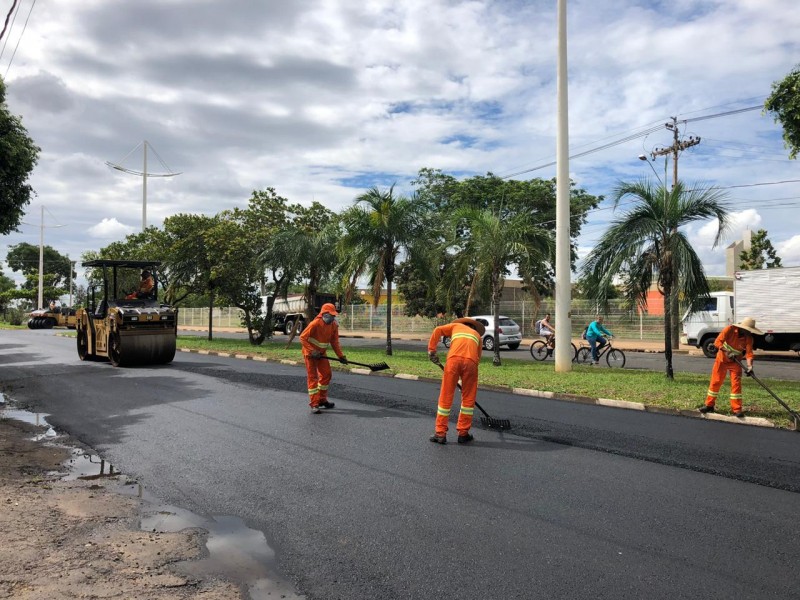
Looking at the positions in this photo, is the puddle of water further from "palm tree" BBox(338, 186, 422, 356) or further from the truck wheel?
the truck wheel

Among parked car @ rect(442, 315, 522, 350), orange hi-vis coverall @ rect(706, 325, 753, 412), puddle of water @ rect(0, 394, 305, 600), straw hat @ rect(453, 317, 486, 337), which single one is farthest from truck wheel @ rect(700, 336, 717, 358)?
puddle of water @ rect(0, 394, 305, 600)

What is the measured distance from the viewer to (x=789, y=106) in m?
11.3

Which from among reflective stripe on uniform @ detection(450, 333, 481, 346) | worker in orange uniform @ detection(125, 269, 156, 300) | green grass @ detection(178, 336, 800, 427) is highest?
worker in orange uniform @ detection(125, 269, 156, 300)

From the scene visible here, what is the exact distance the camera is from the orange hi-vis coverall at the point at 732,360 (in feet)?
29.8

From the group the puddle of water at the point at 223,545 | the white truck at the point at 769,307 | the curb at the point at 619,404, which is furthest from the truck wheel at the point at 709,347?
the puddle of water at the point at 223,545

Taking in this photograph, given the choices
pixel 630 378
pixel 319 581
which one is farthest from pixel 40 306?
pixel 319 581

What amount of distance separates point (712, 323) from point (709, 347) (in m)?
1.09

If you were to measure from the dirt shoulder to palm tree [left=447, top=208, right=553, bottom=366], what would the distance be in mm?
11736

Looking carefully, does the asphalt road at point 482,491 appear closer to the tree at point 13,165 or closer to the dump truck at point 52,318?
the tree at point 13,165

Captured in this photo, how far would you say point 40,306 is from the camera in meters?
55.6

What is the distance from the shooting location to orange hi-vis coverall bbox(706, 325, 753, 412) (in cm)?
909

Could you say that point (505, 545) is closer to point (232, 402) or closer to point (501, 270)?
point (232, 402)

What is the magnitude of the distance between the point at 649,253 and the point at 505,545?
33.8 feet

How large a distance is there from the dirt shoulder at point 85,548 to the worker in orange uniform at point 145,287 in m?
11.4
